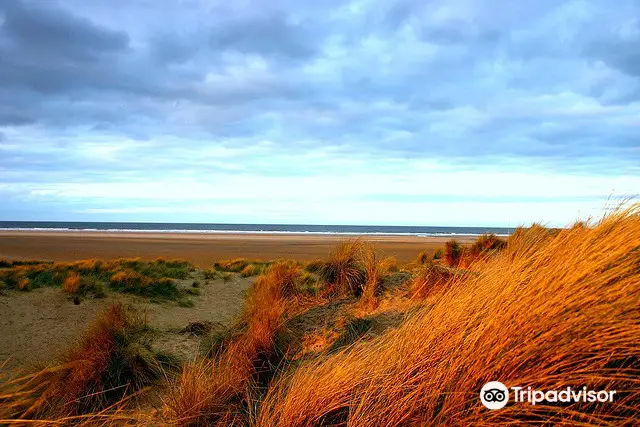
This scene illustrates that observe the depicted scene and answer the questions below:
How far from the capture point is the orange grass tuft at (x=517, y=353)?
2.56 meters

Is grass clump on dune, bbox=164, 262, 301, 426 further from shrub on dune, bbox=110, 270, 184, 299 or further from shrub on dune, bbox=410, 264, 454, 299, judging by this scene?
shrub on dune, bbox=110, 270, 184, 299

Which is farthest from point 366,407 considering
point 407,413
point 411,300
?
point 411,300

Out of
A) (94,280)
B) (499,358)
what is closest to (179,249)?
(94,280)

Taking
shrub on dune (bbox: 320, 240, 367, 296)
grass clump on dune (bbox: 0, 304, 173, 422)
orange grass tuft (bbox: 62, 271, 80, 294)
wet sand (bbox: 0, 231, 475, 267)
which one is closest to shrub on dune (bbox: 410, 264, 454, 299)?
shrub on dune (bbox: 320, 240, 367, 296)

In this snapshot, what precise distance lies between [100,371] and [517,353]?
14.5ft

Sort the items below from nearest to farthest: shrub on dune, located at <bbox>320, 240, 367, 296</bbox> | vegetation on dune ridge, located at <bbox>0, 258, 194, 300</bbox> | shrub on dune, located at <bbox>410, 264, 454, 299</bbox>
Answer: shrub on dune, located at <bbox>410, 264, 454, 299</bbox> → shrub on dune, located at <bbox>320, 240, 367, 296</bbox> → vegetation on dune ridge, located at <bbox>0, 258, 194, 300</bbox>

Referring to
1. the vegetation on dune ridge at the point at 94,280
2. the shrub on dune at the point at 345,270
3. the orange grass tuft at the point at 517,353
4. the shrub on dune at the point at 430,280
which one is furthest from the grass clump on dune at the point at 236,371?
the vegetation on dune ridge at the point at 94,280

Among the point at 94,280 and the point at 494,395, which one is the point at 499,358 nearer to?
the point at 494,395

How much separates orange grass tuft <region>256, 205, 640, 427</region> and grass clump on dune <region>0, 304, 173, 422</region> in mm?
2391

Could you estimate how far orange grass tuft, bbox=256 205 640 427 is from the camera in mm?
2564

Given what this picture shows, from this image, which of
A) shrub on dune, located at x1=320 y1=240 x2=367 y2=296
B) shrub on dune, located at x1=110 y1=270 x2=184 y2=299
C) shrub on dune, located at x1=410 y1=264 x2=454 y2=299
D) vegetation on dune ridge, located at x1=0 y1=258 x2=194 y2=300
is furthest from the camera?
shrub on dune, located at x1=110 y1=270 x2=184 y2=299

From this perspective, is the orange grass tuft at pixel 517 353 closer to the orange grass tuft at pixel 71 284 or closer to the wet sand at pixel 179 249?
the orange grass tuft at pixel 71 284

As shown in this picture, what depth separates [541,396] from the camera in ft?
8.48

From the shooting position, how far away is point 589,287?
9.14 feet
